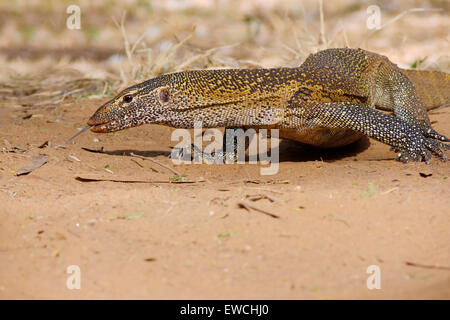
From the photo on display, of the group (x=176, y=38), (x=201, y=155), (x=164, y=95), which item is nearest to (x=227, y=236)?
(x=164, y=95)

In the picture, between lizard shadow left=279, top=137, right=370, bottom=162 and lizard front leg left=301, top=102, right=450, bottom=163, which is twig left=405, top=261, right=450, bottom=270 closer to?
lizard front leg left=301, top=102, right=450, bottom=163

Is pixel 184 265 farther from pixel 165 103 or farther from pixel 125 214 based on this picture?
pixel 165 103

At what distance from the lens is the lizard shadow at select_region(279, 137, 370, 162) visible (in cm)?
613

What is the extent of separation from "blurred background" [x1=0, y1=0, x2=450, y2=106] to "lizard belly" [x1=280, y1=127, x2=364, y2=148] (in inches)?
96.1

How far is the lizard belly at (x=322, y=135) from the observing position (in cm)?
556

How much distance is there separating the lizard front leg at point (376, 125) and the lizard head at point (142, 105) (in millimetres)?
1327

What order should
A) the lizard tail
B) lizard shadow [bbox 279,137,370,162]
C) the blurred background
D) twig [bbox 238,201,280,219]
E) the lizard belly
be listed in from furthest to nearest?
the blurred background → the lizard tail → lizard shadow [bbox 279,137,370,162] → the lizard belly → twig [bbox 238,201,280,219]

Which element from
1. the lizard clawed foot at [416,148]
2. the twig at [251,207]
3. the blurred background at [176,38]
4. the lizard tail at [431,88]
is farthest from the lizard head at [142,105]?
the lizard tail at [431,88]

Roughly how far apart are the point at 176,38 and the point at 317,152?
3.12 m

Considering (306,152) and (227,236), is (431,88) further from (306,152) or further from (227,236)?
(227,236)

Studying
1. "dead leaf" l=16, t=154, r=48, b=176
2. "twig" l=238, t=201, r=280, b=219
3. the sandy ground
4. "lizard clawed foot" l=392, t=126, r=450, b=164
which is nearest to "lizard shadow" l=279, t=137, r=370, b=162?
"lizard clawed foot" l=392, t=126, r=450, b=164

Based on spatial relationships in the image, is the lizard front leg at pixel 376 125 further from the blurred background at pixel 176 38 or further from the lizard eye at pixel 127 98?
the blurred background at pixel 176 38

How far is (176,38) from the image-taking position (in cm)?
828

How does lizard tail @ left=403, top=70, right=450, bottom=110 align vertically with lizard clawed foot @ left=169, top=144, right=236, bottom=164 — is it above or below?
above
